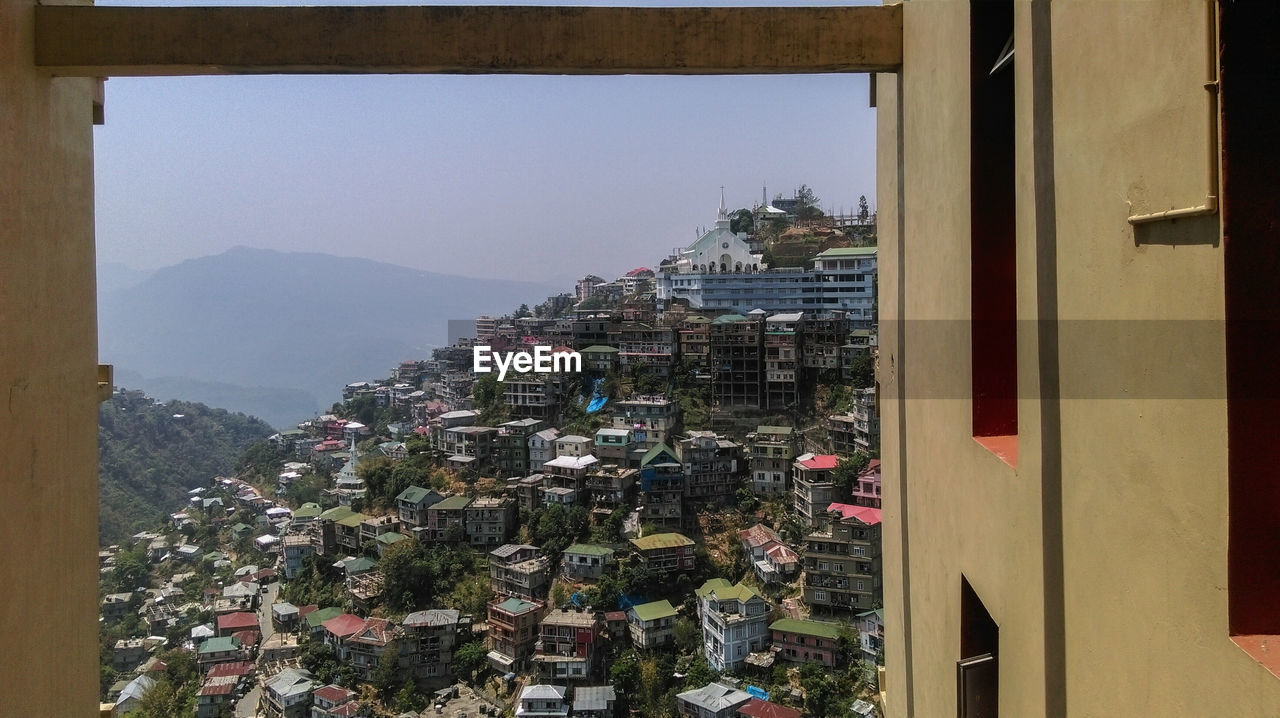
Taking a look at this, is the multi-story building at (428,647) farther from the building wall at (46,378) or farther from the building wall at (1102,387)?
the building wall at (1102,387)

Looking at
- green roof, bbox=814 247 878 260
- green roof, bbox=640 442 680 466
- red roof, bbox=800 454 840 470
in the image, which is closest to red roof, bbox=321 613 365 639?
green roof, bbox=640 442 680 466

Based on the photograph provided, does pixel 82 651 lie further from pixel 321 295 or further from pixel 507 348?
pixel 321 295

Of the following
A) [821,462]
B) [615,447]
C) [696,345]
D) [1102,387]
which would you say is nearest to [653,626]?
[821,462]

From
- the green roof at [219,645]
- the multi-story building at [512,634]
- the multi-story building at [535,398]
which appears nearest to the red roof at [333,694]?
the multi-story building at [512,634]

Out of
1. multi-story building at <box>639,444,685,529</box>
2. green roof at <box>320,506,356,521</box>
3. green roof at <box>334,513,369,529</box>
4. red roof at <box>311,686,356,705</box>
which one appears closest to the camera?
red roof at <box>311,686,356,705</box>

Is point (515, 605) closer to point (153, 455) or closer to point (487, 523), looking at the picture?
point (487, 523)

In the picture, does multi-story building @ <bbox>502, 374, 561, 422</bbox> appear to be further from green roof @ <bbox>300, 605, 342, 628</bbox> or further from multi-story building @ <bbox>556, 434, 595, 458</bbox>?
green roof @ <bbox>300, 605, 342, 628</bbox>
